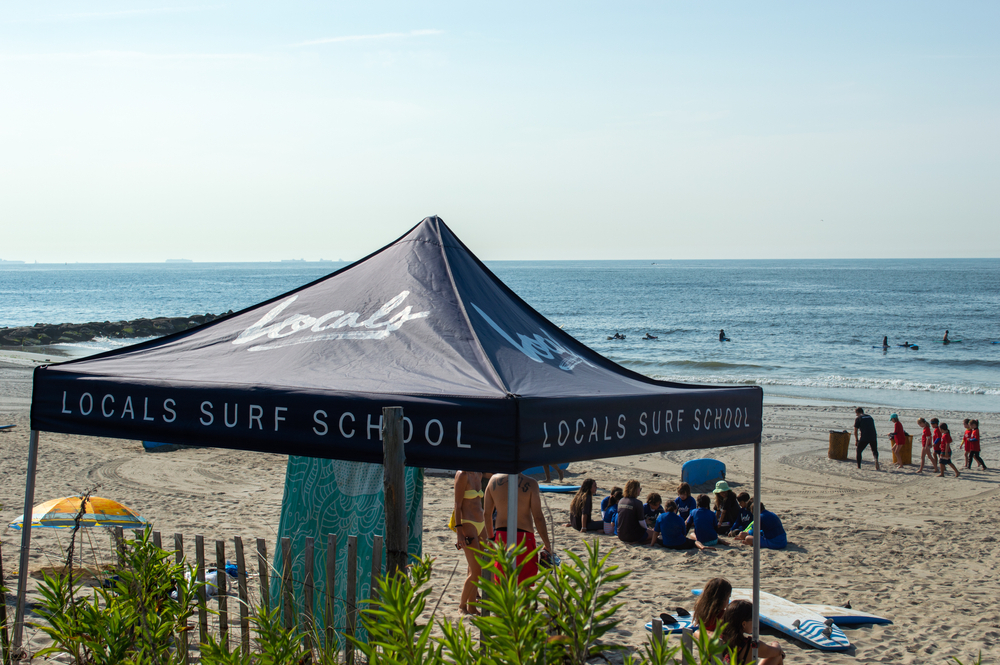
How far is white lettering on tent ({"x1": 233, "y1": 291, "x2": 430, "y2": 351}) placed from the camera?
4.36m

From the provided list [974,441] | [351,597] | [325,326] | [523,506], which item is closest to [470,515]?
[523,506]

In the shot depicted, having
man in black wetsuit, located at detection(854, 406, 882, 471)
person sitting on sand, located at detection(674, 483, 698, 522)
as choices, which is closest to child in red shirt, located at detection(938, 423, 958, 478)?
man in black wetsuit, located at detection(854, 406, 882, 471)

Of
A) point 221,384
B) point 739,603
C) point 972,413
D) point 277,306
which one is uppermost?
point 277,306

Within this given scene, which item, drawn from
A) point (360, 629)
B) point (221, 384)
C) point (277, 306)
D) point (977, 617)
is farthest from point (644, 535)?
point (221, 384)

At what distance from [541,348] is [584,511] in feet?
20.2

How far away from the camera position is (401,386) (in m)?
3.63

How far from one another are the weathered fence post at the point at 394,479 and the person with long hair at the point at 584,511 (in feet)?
23.1

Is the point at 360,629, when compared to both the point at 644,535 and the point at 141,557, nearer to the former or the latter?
the point at 141,557

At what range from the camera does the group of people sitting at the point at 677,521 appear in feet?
31.8

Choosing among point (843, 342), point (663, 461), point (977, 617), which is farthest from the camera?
point (843, 342)

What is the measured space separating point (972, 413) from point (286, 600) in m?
25.6

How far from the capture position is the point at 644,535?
32.4 ft

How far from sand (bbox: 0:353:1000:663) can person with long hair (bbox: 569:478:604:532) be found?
6.6 inches

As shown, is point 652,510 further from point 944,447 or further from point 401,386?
point 944,447
